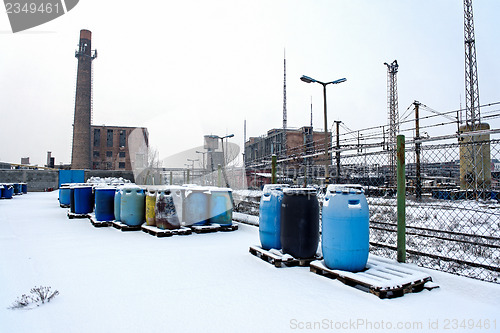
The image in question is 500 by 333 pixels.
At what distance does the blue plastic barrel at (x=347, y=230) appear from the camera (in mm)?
4289

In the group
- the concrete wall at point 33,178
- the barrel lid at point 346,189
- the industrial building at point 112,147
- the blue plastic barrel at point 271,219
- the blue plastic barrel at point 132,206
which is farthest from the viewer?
the industrial building at point 112,147

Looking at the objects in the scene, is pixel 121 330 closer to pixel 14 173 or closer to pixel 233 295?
pixel 233 295

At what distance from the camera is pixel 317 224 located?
514 cm

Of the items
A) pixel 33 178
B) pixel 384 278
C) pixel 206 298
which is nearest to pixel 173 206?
pixel 206 298

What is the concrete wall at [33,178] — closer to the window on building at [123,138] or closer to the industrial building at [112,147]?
the industrial building at [112,147]

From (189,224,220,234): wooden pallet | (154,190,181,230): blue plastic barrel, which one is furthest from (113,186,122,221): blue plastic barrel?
(189,224,220,234): wooden pallet

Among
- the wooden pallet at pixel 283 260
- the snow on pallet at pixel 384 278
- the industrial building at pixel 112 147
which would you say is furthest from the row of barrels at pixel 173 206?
the industrial building at pixel 112 147

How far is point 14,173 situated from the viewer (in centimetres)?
3634

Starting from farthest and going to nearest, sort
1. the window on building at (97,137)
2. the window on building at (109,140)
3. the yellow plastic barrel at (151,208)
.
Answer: the window on building at (109,140)
the window on building at (97,137)
the yellow plastic barrel at (151,208)

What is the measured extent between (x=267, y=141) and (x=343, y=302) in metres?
61.4

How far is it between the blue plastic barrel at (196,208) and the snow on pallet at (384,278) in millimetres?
4383

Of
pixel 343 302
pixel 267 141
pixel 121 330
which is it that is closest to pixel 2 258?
pixel 121 330

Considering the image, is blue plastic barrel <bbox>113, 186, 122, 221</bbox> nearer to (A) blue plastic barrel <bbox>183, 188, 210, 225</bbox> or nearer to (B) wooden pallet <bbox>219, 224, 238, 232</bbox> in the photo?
(A) blue plastic barrel <bbox>183, 188, 210, 225</bbox>

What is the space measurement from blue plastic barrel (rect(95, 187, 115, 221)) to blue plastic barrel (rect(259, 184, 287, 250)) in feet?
19.2
